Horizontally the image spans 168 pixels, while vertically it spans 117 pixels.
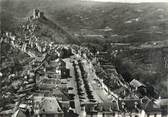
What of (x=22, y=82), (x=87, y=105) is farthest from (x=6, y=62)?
(x=87, y=105)

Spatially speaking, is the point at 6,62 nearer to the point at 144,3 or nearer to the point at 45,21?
the point at 45,21

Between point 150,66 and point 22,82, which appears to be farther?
point 150,66

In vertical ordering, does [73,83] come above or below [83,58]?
below

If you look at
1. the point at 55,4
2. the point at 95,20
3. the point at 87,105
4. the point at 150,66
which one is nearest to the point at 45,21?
the point at 55,4

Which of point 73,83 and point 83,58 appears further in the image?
point 83,58

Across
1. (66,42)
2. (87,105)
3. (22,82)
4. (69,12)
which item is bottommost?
(87,105)

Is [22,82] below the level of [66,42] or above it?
below

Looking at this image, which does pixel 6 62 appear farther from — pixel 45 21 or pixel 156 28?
pixel 156 28
